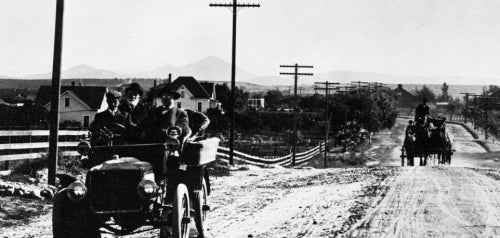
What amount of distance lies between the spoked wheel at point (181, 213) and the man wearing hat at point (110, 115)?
164 centimetres

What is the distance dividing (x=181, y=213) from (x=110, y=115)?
7.52 ft

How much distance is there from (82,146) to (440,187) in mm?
10775

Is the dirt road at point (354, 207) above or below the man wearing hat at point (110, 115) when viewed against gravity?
below

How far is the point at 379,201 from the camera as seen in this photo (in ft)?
44.5

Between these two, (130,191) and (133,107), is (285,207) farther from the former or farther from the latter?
(130,191)

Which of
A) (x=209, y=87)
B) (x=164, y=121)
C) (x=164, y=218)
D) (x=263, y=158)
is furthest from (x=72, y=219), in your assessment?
(x=209, y=87)

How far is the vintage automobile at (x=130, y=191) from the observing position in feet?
24.4

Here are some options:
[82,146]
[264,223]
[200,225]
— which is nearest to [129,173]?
[82,146]

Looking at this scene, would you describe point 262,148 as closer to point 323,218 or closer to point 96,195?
point 323,218

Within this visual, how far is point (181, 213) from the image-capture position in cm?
770

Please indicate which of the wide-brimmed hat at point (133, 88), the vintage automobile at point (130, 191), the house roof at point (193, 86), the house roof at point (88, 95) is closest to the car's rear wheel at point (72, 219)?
the vintage automobile at point (130, 191)

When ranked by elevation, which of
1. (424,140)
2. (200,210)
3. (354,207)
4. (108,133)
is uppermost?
(108,133)

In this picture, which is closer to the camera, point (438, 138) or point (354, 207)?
point (354, 207)

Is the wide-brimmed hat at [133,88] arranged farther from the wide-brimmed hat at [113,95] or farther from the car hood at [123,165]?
the car hood at [123,165]
